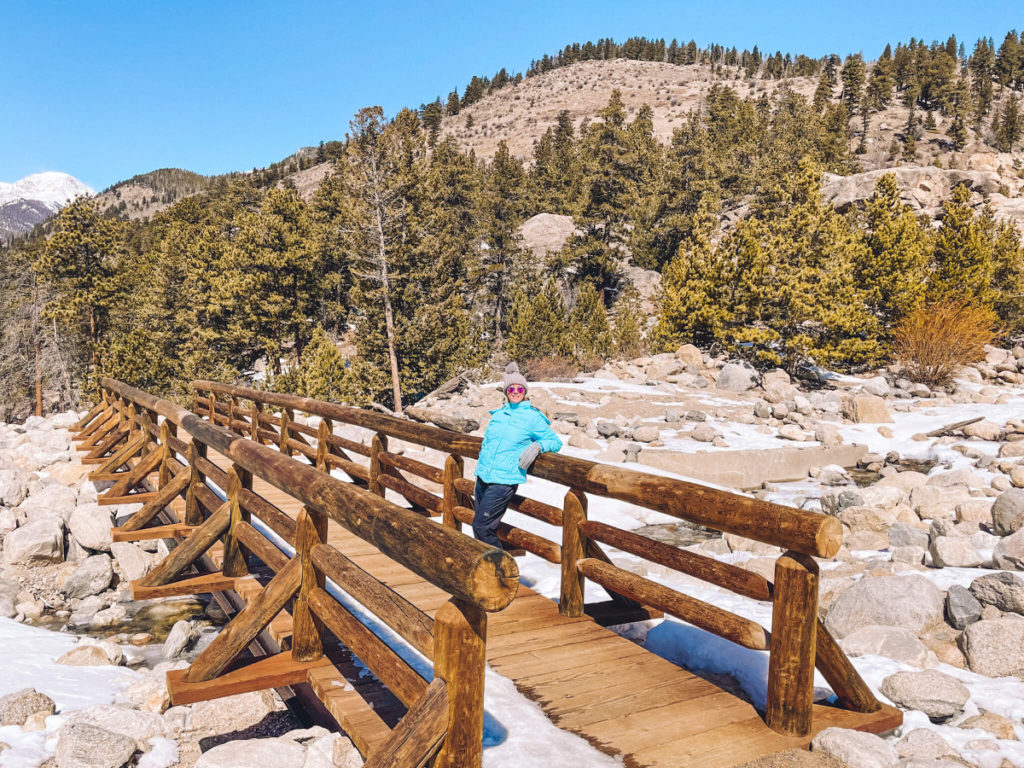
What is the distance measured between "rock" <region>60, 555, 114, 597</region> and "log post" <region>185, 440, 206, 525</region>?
120 inches

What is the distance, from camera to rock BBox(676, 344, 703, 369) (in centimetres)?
2823

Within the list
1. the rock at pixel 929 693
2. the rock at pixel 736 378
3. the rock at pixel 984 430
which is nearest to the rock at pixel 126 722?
the rock at pixel 929 693

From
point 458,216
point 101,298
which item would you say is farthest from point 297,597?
point 458,216

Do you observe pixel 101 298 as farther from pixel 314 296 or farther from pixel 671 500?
pixel 671 500

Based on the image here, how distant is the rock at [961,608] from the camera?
5074mm

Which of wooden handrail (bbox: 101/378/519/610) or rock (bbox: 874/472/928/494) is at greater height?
wooden handrail (bbox: 101/378/519/610)

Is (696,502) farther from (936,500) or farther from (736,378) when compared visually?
(736,378)

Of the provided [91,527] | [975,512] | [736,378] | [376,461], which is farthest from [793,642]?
[736,378]

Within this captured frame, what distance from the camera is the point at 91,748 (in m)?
3.88

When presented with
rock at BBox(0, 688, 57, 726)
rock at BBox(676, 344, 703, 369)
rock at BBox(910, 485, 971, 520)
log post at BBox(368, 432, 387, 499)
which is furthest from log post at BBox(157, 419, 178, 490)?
Result: rock at BBox(676, 344, 703, 369)

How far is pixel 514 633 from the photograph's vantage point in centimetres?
445

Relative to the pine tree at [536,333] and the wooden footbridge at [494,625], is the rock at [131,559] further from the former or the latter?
the pine tree at [536,333]

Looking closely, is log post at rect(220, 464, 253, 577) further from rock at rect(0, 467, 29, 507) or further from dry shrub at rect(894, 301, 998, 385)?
dry shrub at rect(894, 301, 998, 385)

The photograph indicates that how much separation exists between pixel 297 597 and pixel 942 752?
346 centimetres
